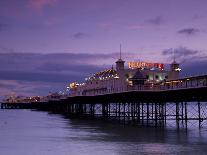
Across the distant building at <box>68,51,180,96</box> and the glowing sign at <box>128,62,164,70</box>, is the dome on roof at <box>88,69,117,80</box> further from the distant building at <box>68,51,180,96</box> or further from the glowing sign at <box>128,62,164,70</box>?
the glowing sign at <box>128,62,164,70</box>

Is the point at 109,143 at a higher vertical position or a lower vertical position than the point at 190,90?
lower

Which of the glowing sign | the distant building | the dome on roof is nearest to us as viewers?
the distant building

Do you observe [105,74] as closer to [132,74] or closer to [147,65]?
[132,74]

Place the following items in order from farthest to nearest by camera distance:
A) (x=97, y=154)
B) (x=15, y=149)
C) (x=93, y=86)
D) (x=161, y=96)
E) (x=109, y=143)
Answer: (x=93, y=86) < (x=161, y=96) < (x=109, y=143) < (x=15, y=149) < (x=97, y=154)

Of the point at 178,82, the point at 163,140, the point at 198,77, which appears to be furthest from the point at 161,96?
the point at 163,140

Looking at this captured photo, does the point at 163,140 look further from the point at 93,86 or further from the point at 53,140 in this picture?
the point at 93,86

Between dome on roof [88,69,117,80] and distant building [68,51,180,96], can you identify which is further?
dome on roof [88,69,117,80]

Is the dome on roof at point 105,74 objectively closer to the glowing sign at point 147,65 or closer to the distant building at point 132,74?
the distant building at point 132,74

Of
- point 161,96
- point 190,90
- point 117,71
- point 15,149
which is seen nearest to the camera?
point 15,149

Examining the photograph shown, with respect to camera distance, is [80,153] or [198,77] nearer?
[80,153]

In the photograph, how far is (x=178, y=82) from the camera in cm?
5150

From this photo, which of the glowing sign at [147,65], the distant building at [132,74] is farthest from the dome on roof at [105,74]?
the glowing sign at [147,65]

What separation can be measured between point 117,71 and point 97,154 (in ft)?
203

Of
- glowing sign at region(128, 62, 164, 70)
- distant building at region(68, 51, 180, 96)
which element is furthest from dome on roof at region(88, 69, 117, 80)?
glowing sign at region(128, 62, 164, 70)
